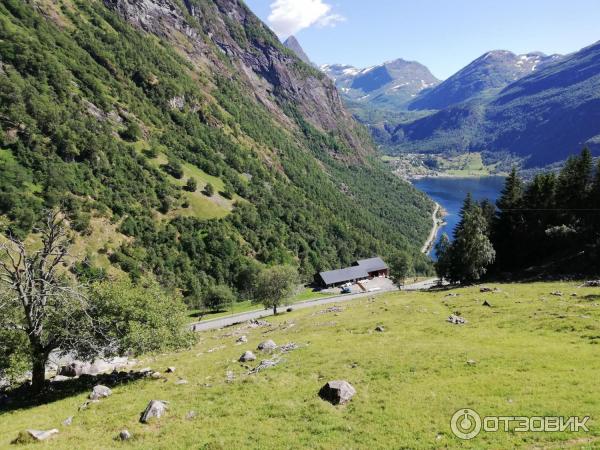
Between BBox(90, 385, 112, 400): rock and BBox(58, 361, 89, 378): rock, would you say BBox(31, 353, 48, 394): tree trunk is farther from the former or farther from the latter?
BBox(58, 361, 89, 378): rock

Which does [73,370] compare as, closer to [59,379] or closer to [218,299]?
[59,379]

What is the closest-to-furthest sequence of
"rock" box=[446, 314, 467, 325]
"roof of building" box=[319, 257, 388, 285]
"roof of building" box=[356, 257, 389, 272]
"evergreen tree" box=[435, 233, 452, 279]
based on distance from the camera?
1. "rock" box=[446, 314, 467, 325]
2. "evergreen tree" box=[435, 233, 452, 279]
3. "roof of building" box=[319, 257, 388, 285]
4. "roof of building" box=[356, 257, 389, 272]

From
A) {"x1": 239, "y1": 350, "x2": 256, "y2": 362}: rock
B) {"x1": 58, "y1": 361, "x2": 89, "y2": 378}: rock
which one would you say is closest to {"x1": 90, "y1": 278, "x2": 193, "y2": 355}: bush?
{"x1": 239, "y1": 350, "x2": 256, "y2": 362}: rock

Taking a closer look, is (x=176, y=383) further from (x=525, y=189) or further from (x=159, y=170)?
(x=159, y=170)

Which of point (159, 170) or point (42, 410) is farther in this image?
point (159, 170)

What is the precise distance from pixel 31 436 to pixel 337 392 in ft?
60.8

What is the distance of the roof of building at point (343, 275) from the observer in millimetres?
165625

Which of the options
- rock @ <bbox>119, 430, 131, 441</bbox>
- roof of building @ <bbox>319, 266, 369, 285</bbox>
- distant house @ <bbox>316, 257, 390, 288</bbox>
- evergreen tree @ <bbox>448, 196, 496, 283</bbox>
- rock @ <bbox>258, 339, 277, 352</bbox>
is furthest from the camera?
distant house @ <bbox>316, 257, 390, 288</bbox>

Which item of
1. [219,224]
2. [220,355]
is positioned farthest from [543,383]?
[219,224]

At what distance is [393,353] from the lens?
32.8 meters

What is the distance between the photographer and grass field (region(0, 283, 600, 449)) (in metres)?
20.0

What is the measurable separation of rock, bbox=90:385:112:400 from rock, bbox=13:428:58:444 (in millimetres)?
7342

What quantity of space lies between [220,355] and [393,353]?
805 inches

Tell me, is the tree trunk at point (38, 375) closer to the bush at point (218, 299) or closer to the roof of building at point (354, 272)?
the bush at point (218, 299)
